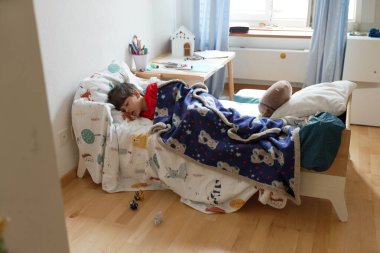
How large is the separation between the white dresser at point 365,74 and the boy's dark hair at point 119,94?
1.87m

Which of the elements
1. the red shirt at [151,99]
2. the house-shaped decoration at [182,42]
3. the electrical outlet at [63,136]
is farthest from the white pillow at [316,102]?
the house-shaped decoration at [182,42]

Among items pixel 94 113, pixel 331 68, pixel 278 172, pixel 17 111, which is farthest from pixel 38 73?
pixel 331 68

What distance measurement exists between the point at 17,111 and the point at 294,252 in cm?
168

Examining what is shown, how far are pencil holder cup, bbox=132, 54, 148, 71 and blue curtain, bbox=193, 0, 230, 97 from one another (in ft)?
3.09

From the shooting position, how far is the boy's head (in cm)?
271

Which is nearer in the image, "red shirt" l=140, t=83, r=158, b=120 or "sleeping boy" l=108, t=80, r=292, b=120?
"sleeping boy" l=108, t=80, r=292, b=120

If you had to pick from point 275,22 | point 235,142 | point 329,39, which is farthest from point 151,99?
point 275,22

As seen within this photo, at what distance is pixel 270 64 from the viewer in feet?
13.7

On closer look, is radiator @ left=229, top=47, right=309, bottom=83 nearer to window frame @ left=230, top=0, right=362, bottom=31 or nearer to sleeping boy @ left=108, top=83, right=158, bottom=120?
window frame @ left=230, top=0, right=362, bottom=31

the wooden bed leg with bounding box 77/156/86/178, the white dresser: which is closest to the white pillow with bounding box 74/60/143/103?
the wooden bed leg with bounding box 77/156/86/178

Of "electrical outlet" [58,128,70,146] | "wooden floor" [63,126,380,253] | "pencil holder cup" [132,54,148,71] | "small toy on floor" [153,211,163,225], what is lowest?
"wooden floor" [63,126,380,253]

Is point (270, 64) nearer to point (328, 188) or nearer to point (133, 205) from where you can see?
point (328, 188)

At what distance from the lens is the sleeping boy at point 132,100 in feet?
8.91

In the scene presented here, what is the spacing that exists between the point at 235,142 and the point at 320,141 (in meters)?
0.44
